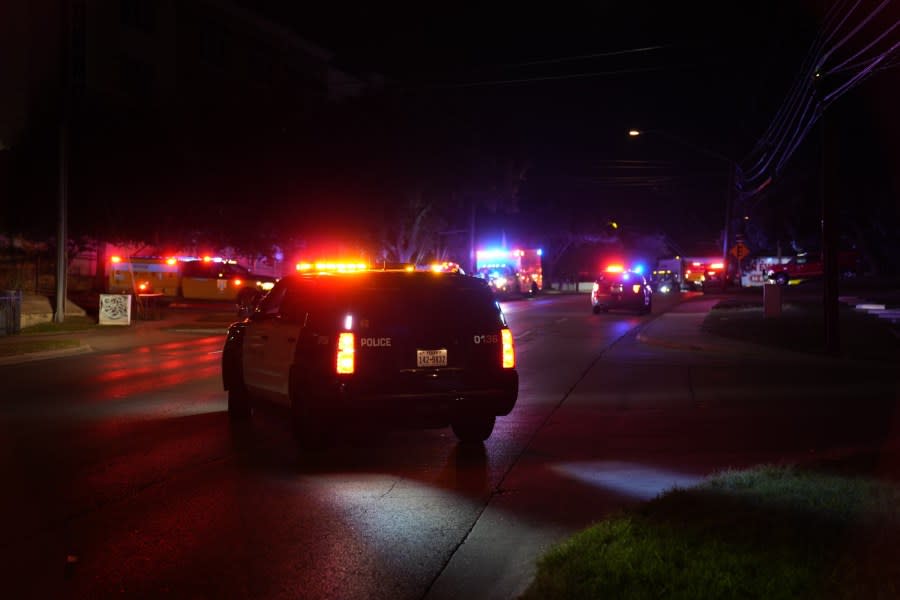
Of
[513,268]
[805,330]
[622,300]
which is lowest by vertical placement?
[805,330]

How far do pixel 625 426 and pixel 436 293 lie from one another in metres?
3.29

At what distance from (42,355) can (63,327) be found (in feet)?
26.2

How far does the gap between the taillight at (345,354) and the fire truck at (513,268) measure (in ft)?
171

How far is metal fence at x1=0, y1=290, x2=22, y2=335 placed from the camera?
25.8 m

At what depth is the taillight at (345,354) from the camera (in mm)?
9109

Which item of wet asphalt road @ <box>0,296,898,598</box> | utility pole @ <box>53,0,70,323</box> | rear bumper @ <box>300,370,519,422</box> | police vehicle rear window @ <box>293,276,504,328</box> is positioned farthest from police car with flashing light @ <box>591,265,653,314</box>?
rear bumper @ <box>300,370,519,422</box>

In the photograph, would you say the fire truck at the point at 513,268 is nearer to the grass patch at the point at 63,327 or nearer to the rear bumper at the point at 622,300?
the rear bumper at the point at 622,300

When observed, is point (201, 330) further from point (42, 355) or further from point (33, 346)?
point (42, 355)

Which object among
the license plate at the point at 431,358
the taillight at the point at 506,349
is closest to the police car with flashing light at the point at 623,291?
the taillight at the point at 506,349

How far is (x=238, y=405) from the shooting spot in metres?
11.8

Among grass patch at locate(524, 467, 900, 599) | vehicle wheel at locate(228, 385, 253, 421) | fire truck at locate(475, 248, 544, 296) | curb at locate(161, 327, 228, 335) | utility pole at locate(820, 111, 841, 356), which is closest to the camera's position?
grass patch at locate(524, 467, 900, 599)

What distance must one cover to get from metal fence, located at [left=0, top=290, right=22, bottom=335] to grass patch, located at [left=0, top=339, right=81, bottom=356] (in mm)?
3235

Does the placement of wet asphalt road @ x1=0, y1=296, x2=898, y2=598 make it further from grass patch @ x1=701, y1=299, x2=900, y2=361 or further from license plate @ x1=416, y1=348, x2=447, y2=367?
grass patch @ x1=701, y1=299, x2=900, y2=361

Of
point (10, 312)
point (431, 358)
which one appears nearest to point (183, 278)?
point (10, 312)
